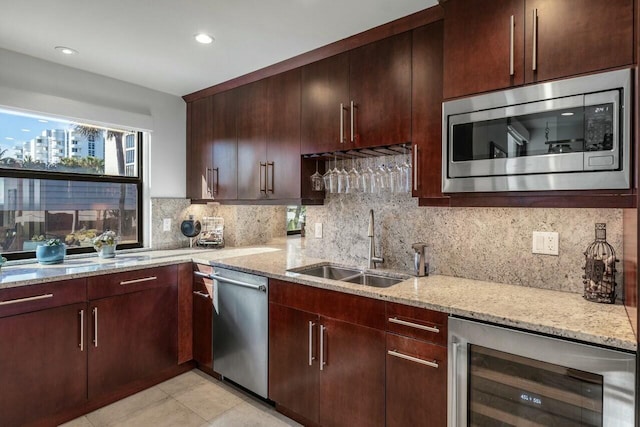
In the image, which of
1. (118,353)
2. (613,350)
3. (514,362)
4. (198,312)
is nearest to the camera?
(613,350)

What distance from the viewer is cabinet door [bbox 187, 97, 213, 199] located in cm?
333

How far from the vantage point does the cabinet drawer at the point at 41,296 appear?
198cm

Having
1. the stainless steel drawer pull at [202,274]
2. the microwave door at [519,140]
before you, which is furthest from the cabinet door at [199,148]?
the microwave door at [519,140]

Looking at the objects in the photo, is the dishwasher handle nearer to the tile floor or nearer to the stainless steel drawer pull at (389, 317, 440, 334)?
the tile floor

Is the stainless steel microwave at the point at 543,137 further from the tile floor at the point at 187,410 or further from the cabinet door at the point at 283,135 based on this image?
the tile floor at the point at 187,410

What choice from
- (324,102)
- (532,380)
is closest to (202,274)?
(324,102)

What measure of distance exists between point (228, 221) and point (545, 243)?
2.73 meters

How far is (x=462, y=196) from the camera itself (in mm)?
1781

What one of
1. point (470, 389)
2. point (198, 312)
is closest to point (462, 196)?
point (470, 389)

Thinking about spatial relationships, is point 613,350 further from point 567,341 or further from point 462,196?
point 462,196

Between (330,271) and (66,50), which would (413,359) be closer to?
(330,271)

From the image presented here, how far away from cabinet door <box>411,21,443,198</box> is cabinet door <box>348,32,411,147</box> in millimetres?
52

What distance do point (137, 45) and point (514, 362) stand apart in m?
2.78

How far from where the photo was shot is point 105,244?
9.21ft
